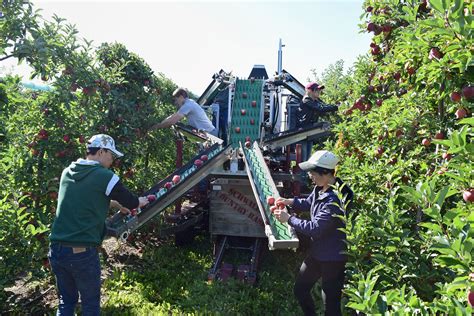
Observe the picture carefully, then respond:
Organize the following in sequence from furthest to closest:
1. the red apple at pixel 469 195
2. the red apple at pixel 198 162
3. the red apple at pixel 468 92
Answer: the red apple at pixel 198 162
the red apple at pixel 468 92
the red apple at pixel 469 195

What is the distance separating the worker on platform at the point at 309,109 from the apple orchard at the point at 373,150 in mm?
1195

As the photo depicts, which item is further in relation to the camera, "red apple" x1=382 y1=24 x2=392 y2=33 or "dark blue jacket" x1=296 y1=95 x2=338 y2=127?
"dark blue jacket" x1=296 y1=95 x2=338 y2=127

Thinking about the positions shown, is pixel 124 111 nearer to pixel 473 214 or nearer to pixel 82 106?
pixel 82 106

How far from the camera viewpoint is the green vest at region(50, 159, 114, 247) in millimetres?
3207

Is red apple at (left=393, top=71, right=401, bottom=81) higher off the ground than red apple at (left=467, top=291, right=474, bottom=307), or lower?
higher

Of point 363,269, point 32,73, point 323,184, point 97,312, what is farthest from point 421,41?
point 32,73

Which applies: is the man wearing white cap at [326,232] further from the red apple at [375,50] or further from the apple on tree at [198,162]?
the apple on tree at [198,162]

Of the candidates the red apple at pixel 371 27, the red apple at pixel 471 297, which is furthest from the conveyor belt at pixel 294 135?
the red apple at pixel 471 297

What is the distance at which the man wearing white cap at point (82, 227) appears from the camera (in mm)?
3207

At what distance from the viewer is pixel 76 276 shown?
3.24 meters

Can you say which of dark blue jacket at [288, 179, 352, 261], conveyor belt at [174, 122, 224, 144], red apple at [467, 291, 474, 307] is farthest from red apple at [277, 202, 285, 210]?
conveyor belt at [174, 122, 224, 144]

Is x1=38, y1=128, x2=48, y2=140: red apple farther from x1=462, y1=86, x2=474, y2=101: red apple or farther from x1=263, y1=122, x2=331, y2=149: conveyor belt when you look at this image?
x1=462, y1=86, x2=474, y2=101: red apple

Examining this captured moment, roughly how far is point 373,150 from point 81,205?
2.93 metres

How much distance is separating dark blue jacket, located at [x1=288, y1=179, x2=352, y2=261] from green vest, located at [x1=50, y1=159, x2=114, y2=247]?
1.70 meters
